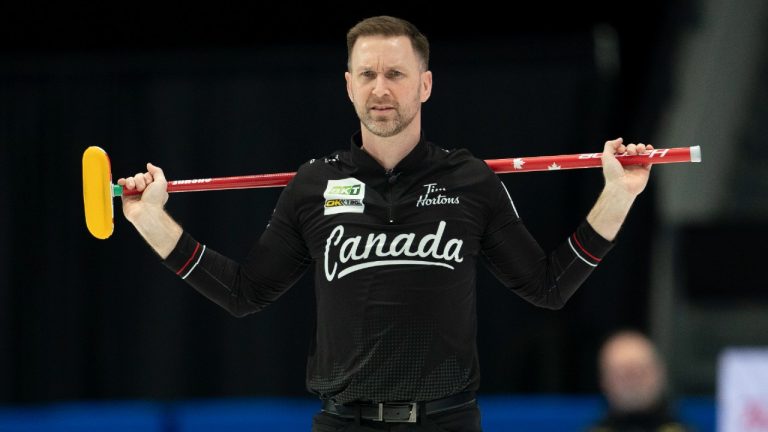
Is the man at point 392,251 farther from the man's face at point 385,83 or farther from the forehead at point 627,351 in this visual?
the forehead at point 627,351

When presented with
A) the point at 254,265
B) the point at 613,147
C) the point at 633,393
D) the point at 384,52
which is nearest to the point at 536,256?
the point at 613,147

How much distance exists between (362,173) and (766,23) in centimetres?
550

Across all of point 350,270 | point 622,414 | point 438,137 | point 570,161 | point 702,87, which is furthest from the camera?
point 702,87

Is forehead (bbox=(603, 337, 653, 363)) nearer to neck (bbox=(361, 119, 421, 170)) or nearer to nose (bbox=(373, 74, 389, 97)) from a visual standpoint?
neck (bbox=(361, 119, 421, 170))

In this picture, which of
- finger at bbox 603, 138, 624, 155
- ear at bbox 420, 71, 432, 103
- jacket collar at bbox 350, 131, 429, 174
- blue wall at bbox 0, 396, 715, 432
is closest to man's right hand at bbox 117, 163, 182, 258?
jacket collar at bbox 350, 131, 429, 174

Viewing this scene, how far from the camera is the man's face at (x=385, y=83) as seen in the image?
372 centimetres

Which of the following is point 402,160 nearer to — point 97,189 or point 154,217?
point 154,217

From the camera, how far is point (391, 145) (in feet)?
12.4

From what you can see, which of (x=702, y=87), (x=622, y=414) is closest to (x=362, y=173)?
(x=622, y=414)

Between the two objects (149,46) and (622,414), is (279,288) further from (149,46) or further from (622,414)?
(149,46)

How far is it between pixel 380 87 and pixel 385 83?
0.02 meters

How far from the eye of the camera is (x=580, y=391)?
7.73m

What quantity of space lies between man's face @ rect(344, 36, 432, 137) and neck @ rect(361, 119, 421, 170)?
0.10 feet

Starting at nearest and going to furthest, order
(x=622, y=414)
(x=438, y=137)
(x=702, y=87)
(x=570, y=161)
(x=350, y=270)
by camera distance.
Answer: (x=350, y=270), (x=570, y=161), (x=622, y=414), (x=438, y=137), (x=702, y=87)
